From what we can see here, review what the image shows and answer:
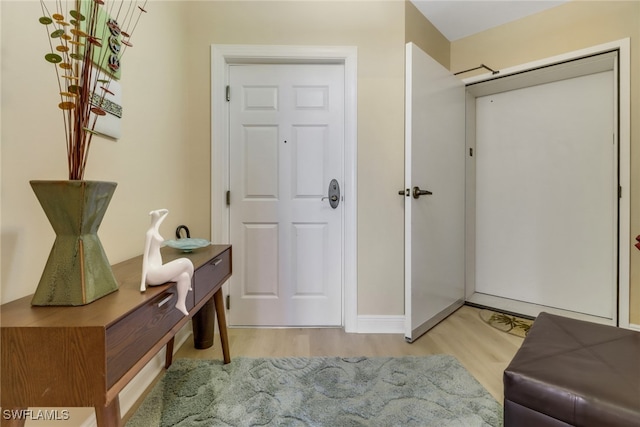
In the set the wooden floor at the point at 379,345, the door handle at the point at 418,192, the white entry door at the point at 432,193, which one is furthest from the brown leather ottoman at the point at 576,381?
Result: the door handle at the point at 418,192

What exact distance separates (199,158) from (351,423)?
71.3 inches

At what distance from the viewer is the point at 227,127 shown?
6.70 ft

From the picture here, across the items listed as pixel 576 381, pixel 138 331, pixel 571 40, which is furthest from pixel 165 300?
pixel 571 40

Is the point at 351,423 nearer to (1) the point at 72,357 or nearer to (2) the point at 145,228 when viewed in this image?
(1) the point at 72,357

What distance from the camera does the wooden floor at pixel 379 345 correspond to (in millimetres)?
1682

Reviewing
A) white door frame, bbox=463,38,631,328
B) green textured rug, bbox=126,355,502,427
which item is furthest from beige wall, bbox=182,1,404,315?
white door frame, bbox=463,38,631,328

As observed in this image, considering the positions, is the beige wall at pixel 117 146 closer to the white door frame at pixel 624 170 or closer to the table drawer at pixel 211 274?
the table drawer at pixel 211 274

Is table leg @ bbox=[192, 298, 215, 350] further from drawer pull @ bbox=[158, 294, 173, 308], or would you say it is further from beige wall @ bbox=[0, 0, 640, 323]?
drawer pull @ bbox=[158, 294, 173, 308]

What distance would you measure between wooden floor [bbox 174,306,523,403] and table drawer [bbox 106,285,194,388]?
3.16 feet

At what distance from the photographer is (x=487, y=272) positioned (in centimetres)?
270

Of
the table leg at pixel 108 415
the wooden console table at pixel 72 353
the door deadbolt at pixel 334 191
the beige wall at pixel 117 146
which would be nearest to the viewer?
the wooden console table at pixel 72 353

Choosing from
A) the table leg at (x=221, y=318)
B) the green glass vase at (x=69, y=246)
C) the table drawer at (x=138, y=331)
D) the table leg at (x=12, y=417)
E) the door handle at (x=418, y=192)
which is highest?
the door handle at (x=418, y=192)

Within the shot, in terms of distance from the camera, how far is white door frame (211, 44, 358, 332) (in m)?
1.98

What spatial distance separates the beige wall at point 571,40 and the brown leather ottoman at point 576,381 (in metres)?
1.37
